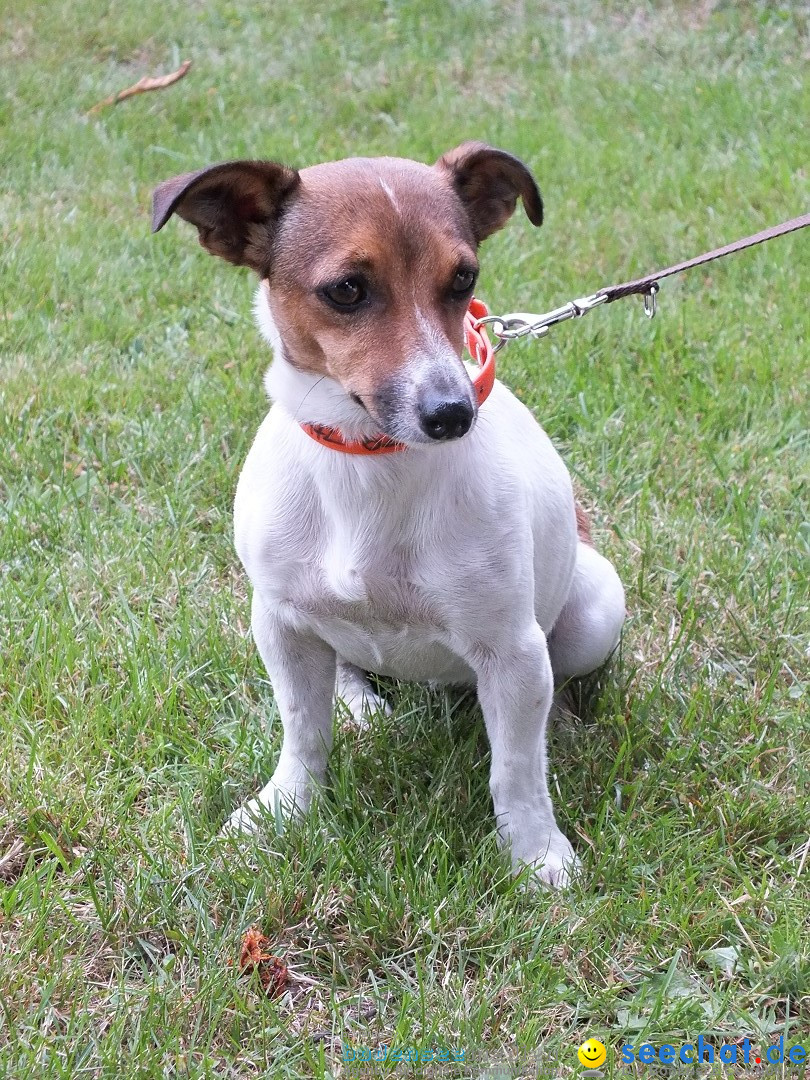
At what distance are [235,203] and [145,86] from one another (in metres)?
5.84

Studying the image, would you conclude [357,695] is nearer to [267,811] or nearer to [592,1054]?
[267,811]

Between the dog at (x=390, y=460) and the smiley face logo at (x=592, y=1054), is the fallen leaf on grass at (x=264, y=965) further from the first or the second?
the smiley face logo at (x=592, y=1054)

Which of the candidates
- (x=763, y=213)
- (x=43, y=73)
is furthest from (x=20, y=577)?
(x=43, y=73)

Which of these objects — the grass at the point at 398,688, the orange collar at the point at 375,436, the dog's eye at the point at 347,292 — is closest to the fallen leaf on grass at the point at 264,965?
the grass at the point at 398,688

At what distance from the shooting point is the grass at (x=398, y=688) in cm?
247

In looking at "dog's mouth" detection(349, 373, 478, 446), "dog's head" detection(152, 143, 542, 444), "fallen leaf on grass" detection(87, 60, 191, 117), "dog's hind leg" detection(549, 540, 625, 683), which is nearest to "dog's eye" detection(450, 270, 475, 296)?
"dog's head" detection(152, 143, 542, 444)

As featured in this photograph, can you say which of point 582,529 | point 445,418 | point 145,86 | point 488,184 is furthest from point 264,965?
point 145,86

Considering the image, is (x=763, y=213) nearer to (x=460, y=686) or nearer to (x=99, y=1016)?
(x=460, y=686)

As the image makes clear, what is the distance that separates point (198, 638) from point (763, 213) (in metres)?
4.06

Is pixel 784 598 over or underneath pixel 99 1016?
underneath

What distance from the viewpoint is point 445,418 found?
2258mm

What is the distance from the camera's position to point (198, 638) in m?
3.48

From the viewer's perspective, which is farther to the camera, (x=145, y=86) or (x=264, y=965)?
(x=145, y=86)

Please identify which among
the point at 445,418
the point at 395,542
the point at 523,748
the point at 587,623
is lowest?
the point at 587,623
